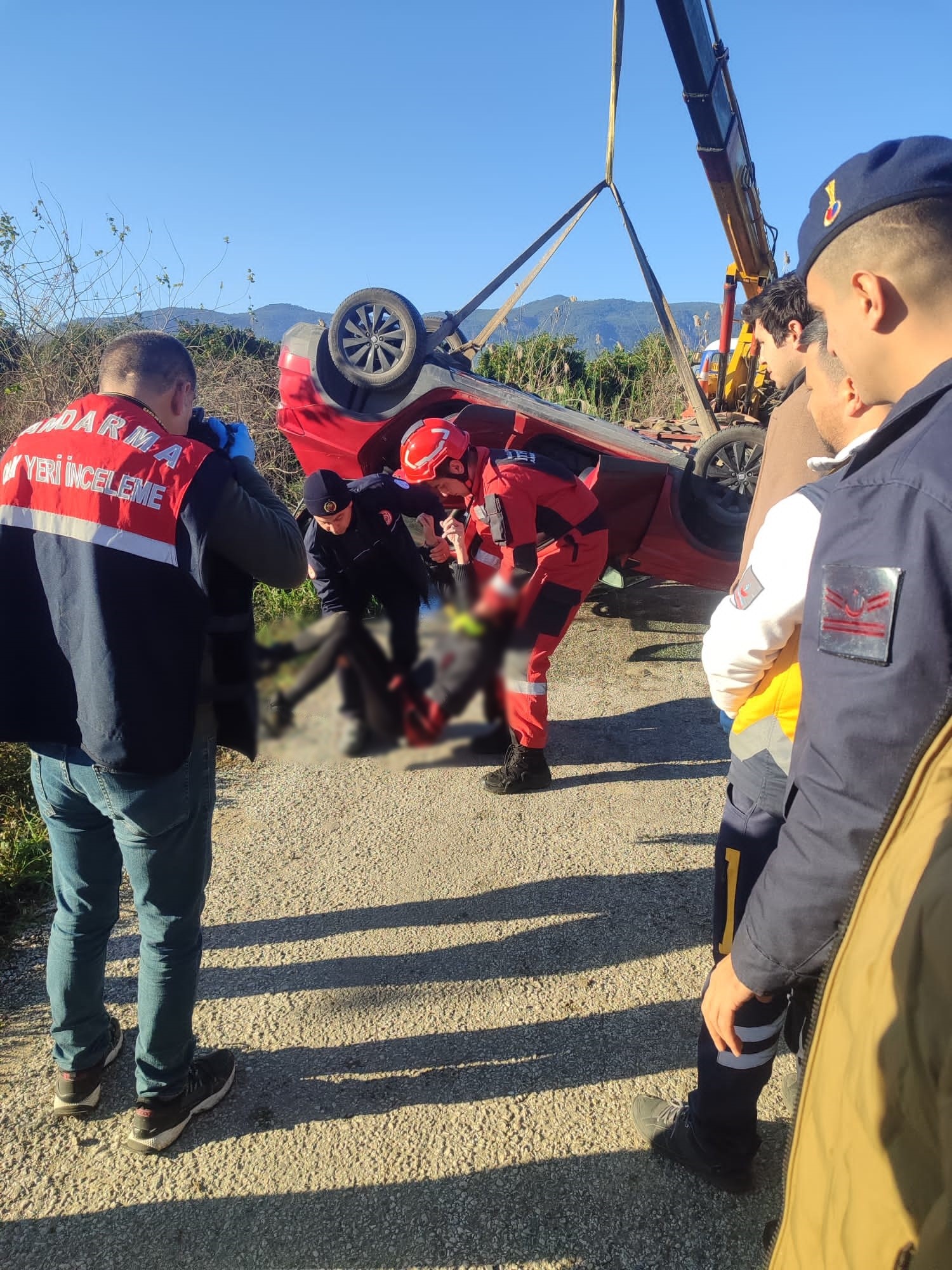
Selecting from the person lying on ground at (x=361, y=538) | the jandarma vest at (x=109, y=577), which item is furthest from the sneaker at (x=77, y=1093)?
the person lying on ground at (x=361, y=538)

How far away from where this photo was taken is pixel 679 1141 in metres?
2.24

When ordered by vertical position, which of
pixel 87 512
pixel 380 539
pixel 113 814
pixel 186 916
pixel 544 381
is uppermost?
pixel 544 381

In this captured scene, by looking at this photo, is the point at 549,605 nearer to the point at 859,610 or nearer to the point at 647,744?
the point at 647,744

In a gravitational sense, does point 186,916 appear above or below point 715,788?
above

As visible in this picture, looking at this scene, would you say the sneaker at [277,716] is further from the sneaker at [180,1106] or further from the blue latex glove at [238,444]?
the sneaker at [180,1106]

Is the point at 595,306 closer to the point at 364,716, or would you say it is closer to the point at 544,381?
the point at 544,381

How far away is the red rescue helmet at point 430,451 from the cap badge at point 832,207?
2824 millimetres

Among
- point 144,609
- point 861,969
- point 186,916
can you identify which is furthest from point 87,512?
point 861,969

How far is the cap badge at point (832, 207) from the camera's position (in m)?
1.29

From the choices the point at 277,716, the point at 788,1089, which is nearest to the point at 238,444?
the point at 277,716

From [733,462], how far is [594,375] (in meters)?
10.8

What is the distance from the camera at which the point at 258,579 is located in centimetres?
216

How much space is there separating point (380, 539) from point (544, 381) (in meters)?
9.75

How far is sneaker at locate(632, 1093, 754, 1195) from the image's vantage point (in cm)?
218
